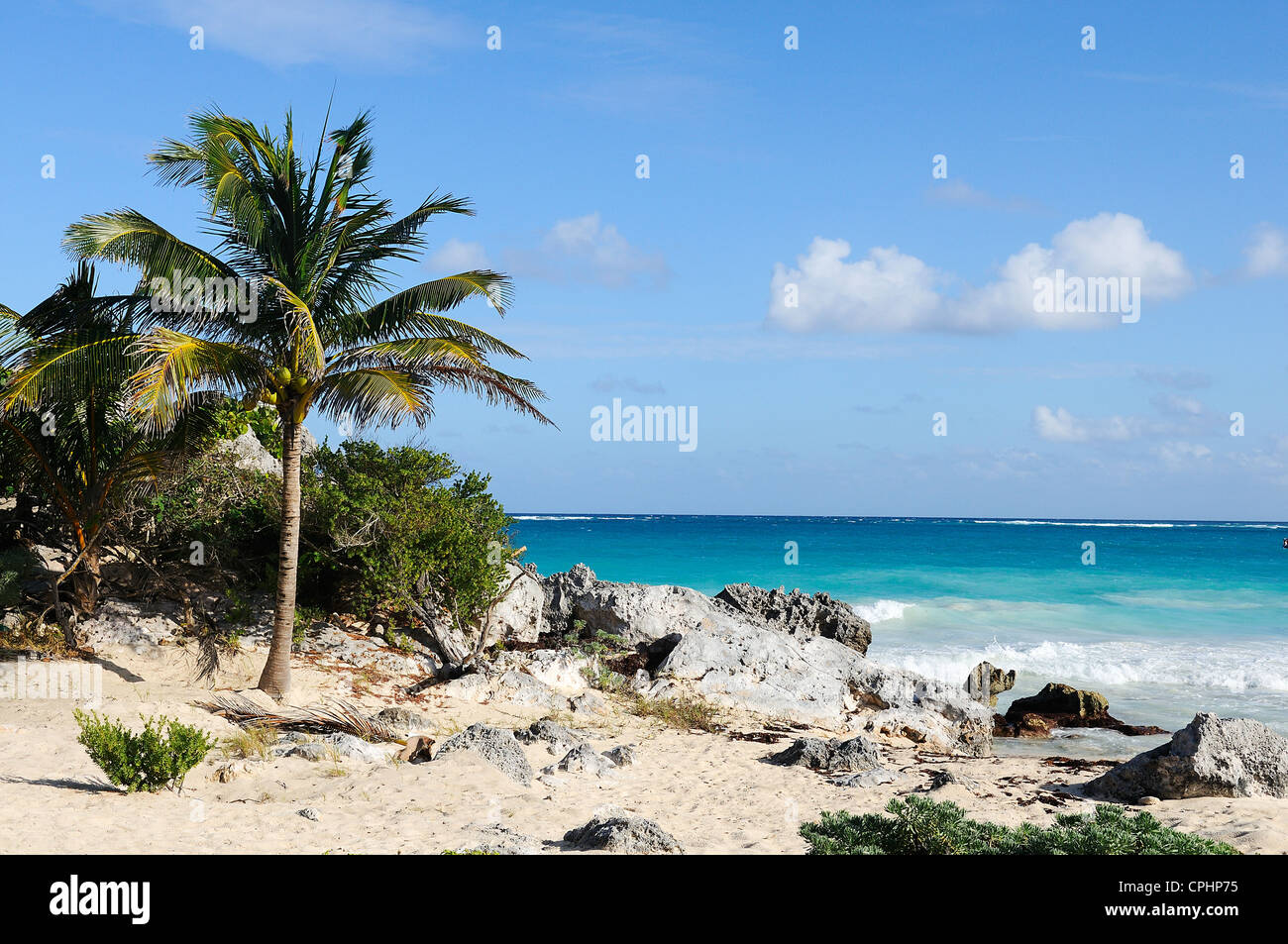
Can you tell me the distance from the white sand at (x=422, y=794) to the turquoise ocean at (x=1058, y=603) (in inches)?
217

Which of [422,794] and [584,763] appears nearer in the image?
[422,794]

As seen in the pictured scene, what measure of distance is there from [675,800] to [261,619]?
822 cm

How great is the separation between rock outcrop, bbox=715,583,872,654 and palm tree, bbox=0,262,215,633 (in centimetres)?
1179

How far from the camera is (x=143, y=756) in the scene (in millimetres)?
8383

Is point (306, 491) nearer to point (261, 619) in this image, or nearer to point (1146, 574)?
point (261, 619)

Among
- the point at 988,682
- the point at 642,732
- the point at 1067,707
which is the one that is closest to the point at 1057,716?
the point at 1067,707

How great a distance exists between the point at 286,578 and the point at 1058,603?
1257 inches

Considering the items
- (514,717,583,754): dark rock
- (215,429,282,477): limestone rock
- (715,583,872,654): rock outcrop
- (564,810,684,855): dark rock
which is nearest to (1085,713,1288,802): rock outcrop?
(564,810,684,855): dark rock

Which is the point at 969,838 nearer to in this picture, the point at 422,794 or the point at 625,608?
the point at 422,794

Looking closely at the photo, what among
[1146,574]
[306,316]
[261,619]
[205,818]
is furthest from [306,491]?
[1146,574]

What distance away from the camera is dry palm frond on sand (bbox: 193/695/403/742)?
11445 millimetres

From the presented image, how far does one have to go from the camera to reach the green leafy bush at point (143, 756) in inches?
326

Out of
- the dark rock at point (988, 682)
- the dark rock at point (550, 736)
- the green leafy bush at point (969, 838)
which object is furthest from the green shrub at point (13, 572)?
the dark rock at point (988, 682)
